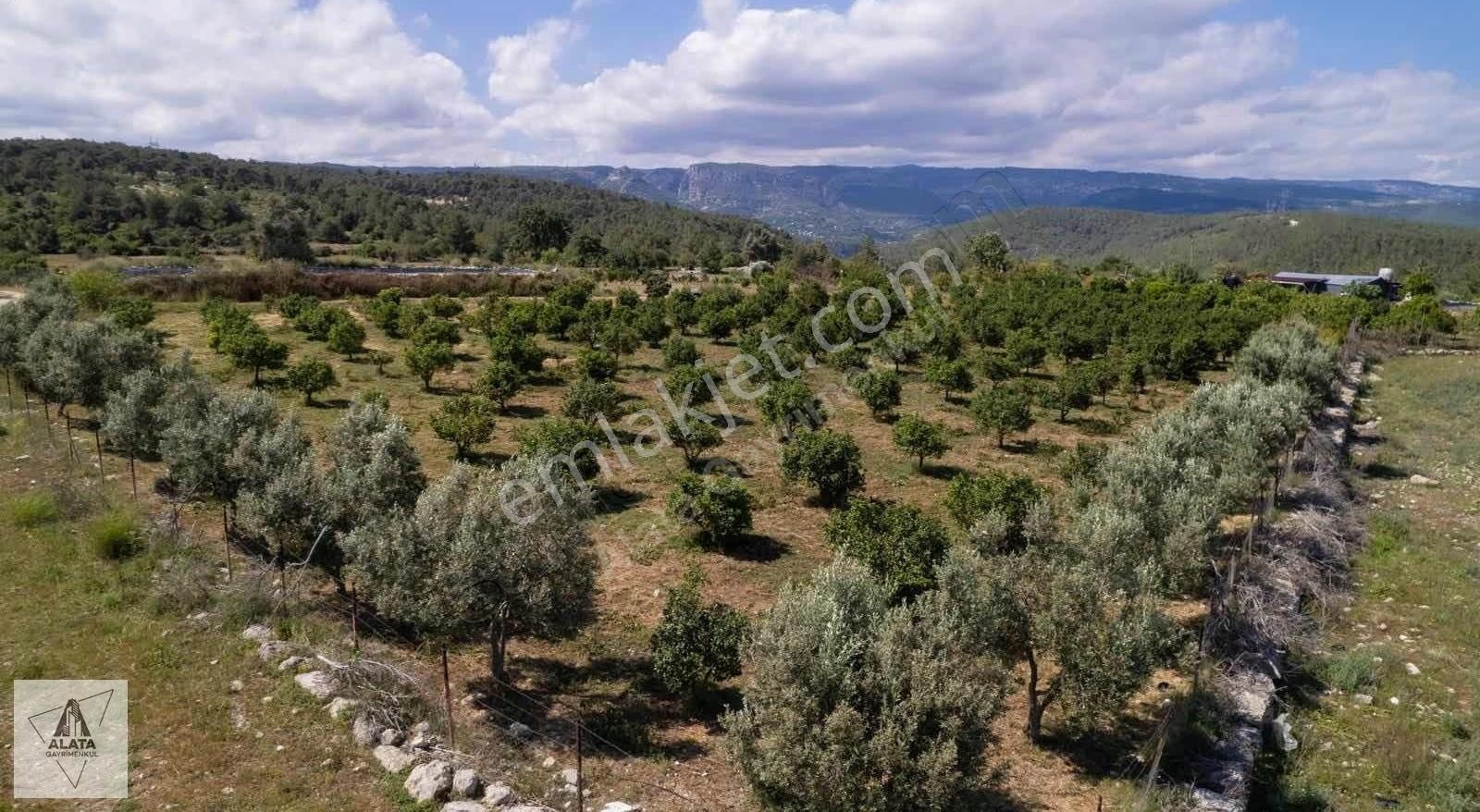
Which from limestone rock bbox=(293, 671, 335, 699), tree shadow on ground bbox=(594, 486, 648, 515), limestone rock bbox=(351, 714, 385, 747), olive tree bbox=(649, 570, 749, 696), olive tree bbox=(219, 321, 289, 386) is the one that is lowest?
tree shadow on ground bbox=(594, 486, 648, 515)

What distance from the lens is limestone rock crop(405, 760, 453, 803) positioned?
8.83 metres

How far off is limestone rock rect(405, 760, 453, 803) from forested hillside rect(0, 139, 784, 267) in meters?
59.7

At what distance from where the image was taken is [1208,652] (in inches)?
486

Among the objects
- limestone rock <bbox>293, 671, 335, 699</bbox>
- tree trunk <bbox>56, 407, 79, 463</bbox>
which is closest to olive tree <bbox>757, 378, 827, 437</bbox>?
limestone rock <bbox>293, 671, 335, 699</bbox>

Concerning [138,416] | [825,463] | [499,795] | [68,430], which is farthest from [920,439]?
[68,430]

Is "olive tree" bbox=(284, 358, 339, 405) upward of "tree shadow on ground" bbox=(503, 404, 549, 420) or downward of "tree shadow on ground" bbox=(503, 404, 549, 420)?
upward

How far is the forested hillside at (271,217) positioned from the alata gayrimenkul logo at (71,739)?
5804 cm

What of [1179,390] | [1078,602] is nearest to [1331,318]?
[1179,390]

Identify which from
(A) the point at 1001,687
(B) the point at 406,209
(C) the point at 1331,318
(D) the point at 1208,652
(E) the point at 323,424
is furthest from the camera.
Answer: (B) the point at 406,209

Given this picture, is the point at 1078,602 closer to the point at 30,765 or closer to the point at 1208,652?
the point at 1208,652

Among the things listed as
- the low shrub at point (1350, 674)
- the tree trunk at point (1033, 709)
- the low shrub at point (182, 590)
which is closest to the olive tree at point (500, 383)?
the low shrub at point (182, 590)

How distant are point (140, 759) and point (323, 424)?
1613cm

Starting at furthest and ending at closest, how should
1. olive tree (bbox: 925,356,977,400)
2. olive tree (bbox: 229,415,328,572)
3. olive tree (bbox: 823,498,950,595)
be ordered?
olive tree (bbox: 925,356,977,400) → olive tree (bbox: 823,498,950,595) → olive tree (bbox: 229,415,328,572)

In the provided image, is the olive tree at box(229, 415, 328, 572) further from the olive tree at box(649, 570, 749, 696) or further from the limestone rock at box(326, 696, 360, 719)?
the olive tree at box(649, 570, 749, 696)
